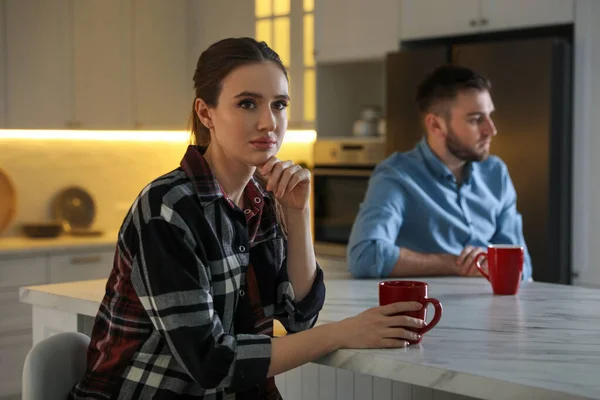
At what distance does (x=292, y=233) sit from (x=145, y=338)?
1.14ft

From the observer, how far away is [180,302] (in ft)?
4.49

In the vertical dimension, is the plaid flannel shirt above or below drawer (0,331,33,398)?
above

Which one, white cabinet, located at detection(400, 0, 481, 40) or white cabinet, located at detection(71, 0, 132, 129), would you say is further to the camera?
white cabinet, located at detection(71, 0, 132, 129)

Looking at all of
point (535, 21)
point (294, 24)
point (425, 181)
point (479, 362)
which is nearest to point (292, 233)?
point (479, 362)

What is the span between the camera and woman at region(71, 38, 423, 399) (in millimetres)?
1383

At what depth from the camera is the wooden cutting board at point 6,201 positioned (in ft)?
14.9

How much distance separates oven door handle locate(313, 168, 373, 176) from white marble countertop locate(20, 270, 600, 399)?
2.02 meters

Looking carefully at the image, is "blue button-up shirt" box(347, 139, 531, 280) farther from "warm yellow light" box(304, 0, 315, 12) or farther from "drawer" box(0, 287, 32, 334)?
"drawer" box(0, 287, 32, 334)

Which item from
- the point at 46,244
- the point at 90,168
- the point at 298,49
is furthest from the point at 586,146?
the point at 90,168

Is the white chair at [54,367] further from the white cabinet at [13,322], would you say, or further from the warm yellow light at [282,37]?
the warm yellow light at [282,37]

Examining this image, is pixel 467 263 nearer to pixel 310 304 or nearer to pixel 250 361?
pixel 310 304

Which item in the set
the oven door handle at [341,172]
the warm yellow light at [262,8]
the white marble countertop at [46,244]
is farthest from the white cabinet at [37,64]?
the oven door handle at [341,172]

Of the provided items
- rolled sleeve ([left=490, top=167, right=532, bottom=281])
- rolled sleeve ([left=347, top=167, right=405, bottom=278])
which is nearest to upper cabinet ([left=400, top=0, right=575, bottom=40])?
rolled sleeve ([left=490, top=167, right=532, bottom=281])

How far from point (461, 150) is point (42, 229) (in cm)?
273
